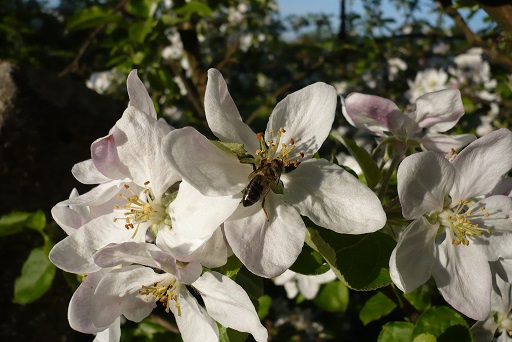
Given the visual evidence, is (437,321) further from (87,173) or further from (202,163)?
(87,173)

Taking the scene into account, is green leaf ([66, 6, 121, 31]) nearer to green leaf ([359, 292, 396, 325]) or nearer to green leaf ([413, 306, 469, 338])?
green leaf ([359, 292, 396, 325])

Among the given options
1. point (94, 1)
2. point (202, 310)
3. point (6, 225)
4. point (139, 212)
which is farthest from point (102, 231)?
point (94, 1)

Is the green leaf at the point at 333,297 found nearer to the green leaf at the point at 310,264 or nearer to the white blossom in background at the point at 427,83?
the green leaf at the point at 310,264

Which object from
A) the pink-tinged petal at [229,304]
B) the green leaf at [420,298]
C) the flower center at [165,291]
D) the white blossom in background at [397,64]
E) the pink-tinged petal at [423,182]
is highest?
the pink-tinged petal at [423,182]

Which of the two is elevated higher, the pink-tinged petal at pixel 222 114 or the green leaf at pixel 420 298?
the pink-tinged petal at pixel 222 114

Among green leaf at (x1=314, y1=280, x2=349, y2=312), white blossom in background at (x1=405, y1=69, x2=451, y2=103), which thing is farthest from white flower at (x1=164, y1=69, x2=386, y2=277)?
white blossom in background at (x1=405, y1=69, x2=451, y2=103)

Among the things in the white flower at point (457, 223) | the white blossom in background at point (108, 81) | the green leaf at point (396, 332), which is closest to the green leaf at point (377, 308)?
the green leaf at point (396, 332)

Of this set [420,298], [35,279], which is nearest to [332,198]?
[420,298]
